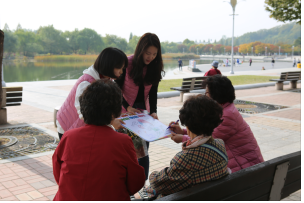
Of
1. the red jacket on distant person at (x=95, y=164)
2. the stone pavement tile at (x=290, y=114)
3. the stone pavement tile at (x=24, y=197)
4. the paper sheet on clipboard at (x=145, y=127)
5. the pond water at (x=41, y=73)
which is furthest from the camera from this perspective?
the pond water at (x=41, y=73)

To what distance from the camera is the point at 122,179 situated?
1754 mm

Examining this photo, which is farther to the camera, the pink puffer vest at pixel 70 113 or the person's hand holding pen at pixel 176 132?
the pink puffer vest at pixel 70 113

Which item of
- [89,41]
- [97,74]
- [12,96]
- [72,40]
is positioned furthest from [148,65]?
[72,40]

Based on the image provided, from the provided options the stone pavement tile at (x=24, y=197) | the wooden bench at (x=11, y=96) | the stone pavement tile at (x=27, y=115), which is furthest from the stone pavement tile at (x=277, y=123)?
the wooden bench at (x=11, y=96)

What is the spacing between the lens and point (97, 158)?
5.41 ft

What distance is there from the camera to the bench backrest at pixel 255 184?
1.71m

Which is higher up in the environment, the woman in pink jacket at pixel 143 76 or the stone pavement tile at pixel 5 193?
the woman in pink jacket at pixel 143 76

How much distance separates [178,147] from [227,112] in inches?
109

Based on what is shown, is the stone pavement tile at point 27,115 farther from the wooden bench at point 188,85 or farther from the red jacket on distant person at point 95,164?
the red jacket on distant person at point 95,164

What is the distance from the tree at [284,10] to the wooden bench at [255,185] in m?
13.5

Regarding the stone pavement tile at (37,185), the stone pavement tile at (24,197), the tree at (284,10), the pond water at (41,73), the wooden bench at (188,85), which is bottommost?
the pond water at (41,73)

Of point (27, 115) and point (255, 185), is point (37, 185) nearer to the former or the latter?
point (255, 185)

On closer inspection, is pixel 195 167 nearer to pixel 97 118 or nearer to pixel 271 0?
pixel 97 118

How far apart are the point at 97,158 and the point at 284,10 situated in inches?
603
